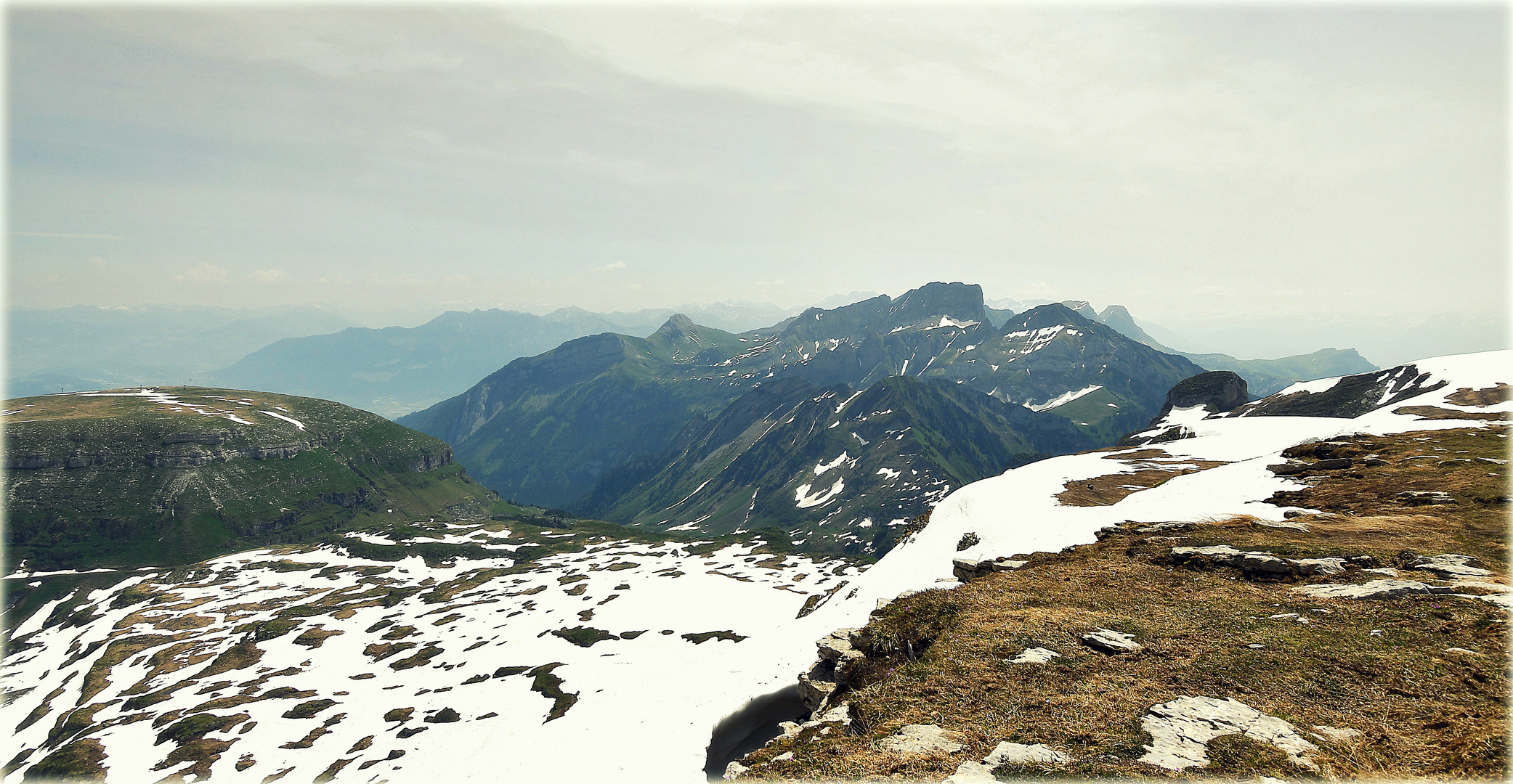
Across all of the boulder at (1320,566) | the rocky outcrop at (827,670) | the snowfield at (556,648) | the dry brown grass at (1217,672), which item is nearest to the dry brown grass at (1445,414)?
the snowfield at (556,648)

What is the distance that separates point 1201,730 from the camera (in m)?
17.0

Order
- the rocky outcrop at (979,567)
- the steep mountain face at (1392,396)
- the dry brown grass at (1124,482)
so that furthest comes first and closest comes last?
the steep mountain face at (1392,396) < the dry brown grass at (1124,482) < the rocky outcrop at (979,567)

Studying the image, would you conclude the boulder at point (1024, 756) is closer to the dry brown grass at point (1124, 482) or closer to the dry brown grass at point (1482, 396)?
the dry brown grass at point (1124, 482)

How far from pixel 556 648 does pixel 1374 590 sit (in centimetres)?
9526

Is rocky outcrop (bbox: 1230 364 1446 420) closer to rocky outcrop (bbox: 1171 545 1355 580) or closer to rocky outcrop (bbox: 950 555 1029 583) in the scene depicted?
rocky outcrop (bbox: 1171 545 1355 580)

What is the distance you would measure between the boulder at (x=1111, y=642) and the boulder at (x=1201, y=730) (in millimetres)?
4762

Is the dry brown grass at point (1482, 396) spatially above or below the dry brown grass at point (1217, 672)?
above

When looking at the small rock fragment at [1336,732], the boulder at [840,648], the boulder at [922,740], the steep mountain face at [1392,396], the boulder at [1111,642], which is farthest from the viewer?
the steep mountain face at [1392,396]

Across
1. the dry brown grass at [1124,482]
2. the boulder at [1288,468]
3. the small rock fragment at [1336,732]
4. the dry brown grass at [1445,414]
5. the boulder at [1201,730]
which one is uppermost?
the dry brown grass at [1445,414]

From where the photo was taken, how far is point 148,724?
95.4m

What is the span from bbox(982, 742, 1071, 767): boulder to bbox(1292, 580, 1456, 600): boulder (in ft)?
62.2

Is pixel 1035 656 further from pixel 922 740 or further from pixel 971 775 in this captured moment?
pixel 971 775

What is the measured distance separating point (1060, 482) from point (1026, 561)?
29335 millimetres

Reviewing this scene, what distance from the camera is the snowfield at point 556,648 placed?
155 ft
